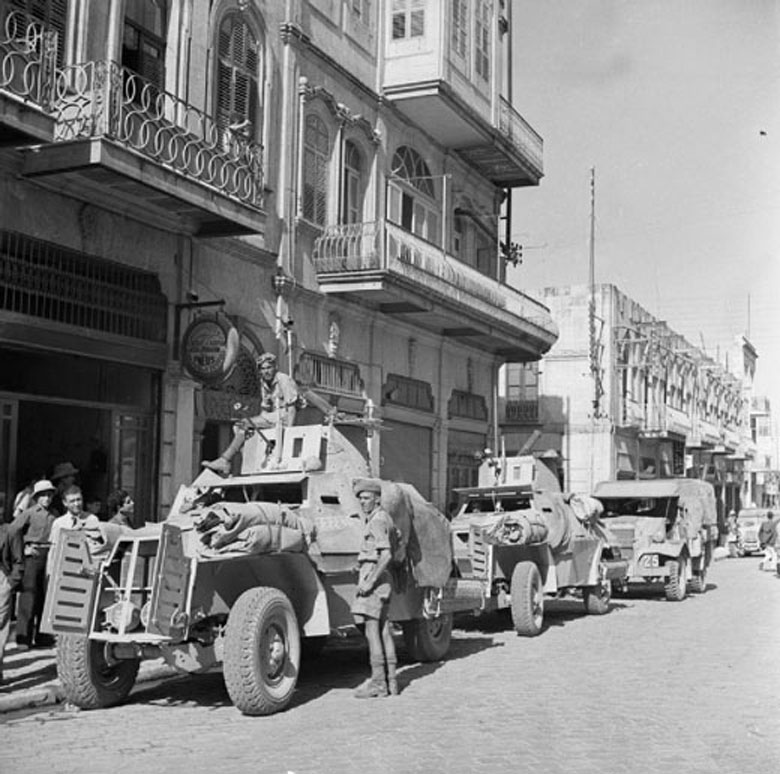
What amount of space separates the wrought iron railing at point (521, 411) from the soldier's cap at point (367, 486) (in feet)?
91.3

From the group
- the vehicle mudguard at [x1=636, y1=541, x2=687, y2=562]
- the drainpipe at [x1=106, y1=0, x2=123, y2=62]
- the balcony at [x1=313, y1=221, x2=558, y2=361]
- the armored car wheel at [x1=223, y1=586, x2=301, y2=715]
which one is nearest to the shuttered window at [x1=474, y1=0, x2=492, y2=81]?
the balcony at [x1=313, y1=221, x2=558, y2=361]

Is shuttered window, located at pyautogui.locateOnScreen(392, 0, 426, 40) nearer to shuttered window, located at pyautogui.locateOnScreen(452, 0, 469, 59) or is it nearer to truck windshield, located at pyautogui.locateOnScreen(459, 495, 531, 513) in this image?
shuttered window, located at pyautogui.locateOnScreen(452, 0, 469, 59)

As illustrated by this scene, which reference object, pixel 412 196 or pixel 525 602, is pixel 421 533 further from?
pixel 412 196

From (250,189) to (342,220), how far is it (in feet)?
16.8

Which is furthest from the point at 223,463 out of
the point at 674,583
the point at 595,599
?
the point at 674,583

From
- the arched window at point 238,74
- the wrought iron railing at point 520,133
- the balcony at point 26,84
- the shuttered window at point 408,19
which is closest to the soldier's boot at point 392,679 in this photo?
the balcony at point 26,84

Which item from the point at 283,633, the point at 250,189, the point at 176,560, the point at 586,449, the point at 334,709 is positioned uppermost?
the point at 250,189

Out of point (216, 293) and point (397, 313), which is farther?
point (397, 313)

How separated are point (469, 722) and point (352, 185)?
549 inches

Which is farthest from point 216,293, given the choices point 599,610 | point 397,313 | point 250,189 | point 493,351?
point 493,351

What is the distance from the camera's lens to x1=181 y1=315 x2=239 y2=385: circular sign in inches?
577

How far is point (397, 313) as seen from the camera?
69.7 feet

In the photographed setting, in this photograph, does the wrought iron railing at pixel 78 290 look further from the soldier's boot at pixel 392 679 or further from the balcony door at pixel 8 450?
the soldier's boot at pixel 392 679

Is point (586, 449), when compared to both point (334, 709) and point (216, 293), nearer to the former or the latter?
point (216, 293)
